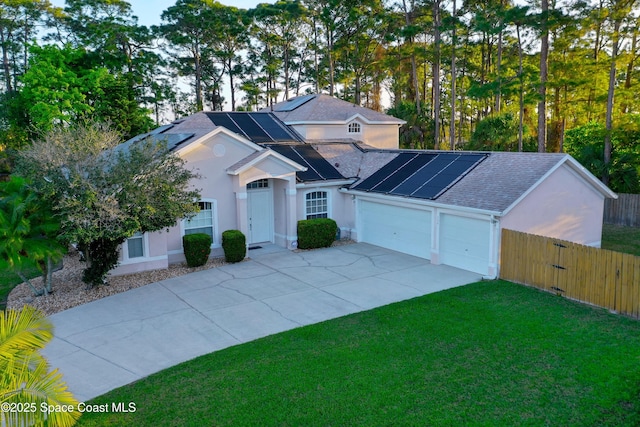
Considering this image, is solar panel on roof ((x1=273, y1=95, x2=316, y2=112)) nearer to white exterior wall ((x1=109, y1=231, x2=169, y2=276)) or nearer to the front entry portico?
the front entry portico

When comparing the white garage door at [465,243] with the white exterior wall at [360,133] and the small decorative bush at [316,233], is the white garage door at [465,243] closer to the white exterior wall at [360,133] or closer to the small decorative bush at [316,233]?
the small decorative bush at [316,233]

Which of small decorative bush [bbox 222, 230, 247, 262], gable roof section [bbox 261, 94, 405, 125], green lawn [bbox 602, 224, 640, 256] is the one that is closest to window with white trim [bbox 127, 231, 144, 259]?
small decorative bush [bbox 222, 230, 247, 262]

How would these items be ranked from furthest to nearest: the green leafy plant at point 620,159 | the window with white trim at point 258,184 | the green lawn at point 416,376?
the green leafy plant at point 620,159
the window with white trim at point 258,184
the green lawn at point 416,376

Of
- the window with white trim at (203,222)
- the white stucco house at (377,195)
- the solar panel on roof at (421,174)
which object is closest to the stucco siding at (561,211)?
→ the white stucco house at (377,195)

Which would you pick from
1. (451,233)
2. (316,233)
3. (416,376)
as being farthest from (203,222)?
(416,376)

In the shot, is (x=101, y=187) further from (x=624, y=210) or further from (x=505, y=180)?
(x=624, y=210)

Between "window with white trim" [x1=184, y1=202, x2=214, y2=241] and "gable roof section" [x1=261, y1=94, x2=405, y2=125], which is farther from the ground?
"gable roof section" [x1=261, y1=94, x2=405, y2=125]

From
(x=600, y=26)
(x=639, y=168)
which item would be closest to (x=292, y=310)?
(x=639, y=168)
